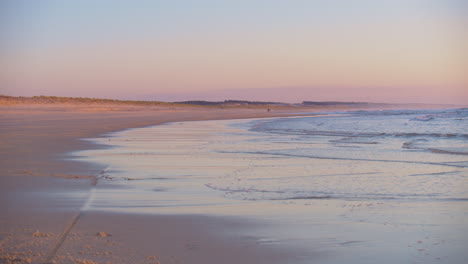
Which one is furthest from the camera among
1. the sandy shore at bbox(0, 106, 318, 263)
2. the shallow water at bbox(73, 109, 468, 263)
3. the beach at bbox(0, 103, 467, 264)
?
the shallow water at bbox(73, 109, 468, 263)

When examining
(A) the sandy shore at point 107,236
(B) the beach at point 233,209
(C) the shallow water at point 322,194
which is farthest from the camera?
(C) the shallow water at point 322,194

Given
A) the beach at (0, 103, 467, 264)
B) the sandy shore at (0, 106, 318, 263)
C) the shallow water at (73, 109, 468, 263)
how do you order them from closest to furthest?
the sandy shore at (0, 106, 318, 263) → the beach at (0, 103, 467, 264) → the shallow water at (73, 109, 468, 263)

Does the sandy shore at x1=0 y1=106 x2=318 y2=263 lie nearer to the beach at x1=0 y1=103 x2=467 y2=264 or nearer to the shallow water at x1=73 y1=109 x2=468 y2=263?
the beach at x1=0 y1=103 x2=467 y2=264

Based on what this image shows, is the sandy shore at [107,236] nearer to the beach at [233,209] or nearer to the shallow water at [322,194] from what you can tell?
the beach at [233,209]

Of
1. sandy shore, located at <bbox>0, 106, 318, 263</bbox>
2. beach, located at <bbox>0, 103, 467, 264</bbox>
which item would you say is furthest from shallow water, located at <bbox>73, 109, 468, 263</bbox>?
sandy shore, located at <bbox>0, 106, 318, 263</bbox>

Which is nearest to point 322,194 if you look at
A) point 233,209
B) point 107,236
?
point 233,209

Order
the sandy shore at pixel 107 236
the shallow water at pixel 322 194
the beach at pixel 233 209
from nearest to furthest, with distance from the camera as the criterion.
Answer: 1. the sandy shore at pixel 107 236
2. the beach at pixel 233 209
3. the shallow water at pixel 322 194

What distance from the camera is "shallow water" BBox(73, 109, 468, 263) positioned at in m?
4.66

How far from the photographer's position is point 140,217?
222 inches

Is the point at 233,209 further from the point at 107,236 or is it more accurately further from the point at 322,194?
the point at 107,236

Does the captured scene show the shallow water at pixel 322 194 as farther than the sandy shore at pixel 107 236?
Yes

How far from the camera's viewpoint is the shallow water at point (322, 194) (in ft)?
15.3

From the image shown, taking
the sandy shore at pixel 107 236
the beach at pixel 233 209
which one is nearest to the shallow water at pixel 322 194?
the beach at pixel 233 209

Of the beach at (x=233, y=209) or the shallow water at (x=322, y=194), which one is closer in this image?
the beach at (x=233, y=209)
